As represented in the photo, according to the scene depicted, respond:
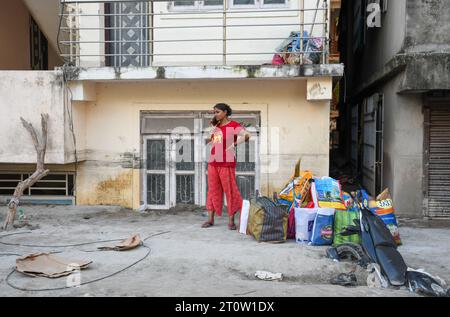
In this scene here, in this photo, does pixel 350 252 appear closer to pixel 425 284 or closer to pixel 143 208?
pixel 425 284

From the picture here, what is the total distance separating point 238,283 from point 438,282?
1832mm

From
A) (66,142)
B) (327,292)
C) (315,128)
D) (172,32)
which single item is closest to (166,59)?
(172,32)

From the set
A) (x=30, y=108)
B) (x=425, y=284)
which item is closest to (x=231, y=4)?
(x=30, y=108)

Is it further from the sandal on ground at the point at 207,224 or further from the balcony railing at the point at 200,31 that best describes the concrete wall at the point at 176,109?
the sandal on ground at the point at 207,224

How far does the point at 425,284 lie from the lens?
4.54 meters

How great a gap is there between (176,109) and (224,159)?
2020mm

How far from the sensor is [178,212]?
8.43m

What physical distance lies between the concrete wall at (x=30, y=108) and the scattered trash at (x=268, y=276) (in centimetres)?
434

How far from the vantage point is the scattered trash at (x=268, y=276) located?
4.96 metres

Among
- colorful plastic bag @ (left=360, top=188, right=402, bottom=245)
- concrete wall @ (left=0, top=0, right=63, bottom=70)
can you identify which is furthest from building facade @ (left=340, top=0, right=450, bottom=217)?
concrete wall @ (left=0, top=0, right=63, bottom=70)

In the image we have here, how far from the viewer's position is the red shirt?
695cm

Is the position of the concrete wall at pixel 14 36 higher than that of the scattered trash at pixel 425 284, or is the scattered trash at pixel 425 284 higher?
the concrete wall at pixel 14 36

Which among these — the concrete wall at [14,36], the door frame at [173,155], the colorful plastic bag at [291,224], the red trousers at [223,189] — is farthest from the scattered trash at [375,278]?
the concrete wall at [14,36]
